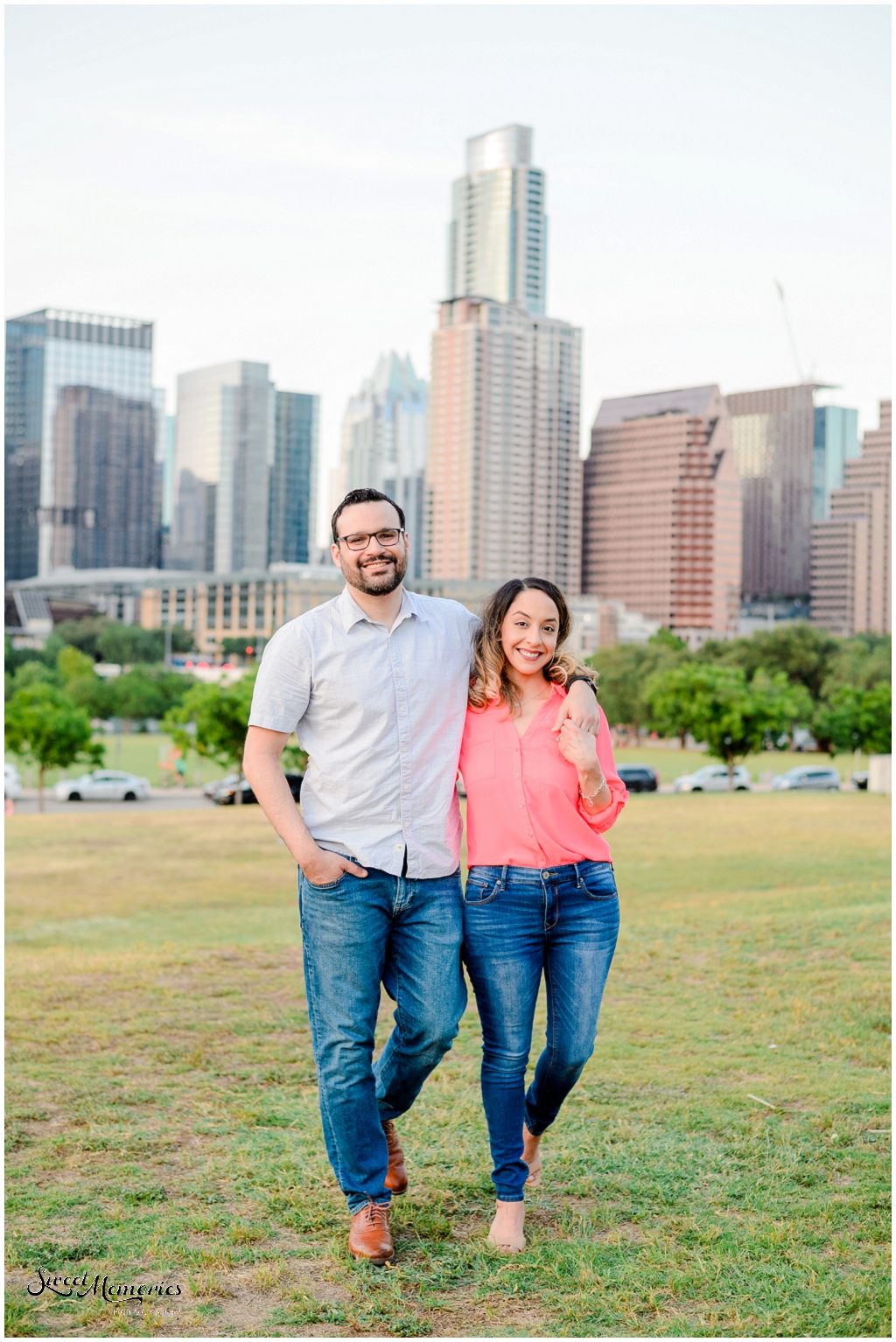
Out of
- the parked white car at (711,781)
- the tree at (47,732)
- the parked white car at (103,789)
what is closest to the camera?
the tree at (47,732)

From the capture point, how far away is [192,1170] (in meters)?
3.92

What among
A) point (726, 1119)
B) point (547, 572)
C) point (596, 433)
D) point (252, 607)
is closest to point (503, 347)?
point (596, 433)

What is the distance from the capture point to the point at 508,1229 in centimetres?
334

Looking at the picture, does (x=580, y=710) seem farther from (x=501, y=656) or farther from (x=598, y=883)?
(x=598, y=883)

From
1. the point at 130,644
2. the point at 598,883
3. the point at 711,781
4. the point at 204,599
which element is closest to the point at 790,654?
the point at 711,781

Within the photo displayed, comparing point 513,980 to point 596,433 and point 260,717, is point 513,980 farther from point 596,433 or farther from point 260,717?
point 596,433

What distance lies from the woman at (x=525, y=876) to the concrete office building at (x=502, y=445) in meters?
148

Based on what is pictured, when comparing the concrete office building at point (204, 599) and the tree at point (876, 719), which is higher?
the concrete office building at point (204, 599)

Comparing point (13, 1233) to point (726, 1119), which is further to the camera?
point (726, 1119)

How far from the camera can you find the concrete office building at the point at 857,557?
522ft

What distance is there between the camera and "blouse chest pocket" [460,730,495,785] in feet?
11.3

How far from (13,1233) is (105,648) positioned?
107269 millimetres

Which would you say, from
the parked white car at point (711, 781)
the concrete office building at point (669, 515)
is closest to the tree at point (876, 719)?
the parked white car at point (711, 781)

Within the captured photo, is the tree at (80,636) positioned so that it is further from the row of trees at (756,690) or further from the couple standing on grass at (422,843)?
the couple standing on grass at (422,843)
